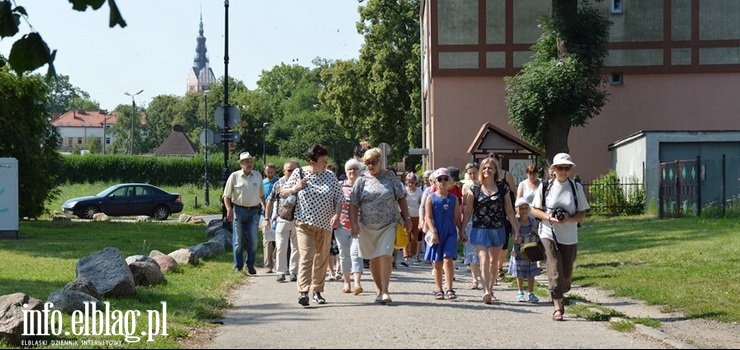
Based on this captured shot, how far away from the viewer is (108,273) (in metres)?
13.0

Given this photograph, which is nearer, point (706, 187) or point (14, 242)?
point (14, 242)

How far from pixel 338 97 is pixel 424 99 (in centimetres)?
1286

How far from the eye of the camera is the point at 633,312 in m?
12.9

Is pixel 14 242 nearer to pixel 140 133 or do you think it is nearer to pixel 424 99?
pixel 424 99

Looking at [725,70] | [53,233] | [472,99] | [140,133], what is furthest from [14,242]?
[140,133]

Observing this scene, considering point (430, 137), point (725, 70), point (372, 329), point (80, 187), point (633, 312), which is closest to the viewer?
point (372, 329)

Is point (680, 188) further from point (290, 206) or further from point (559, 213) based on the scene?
point (559, 213)

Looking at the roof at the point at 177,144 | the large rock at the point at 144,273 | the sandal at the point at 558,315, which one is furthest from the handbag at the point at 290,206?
the roof at the point at 177,144

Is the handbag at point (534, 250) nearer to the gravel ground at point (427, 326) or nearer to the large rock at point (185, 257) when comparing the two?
the gravel ground at point (427, 326)

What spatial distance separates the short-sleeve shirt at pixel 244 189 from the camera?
58.0 feet

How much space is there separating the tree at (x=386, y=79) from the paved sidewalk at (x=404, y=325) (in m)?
49.9

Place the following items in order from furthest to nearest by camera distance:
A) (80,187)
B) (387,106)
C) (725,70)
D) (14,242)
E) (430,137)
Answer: (80,187) < (387,106) < (430,137) < (725,70) < (14,242)

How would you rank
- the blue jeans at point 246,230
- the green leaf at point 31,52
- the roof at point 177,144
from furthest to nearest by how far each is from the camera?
the roof at point 177,144, the blue jeans at point 246,230, the green leaf at point 31,52

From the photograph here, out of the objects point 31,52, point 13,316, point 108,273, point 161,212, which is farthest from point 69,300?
point 161,212
